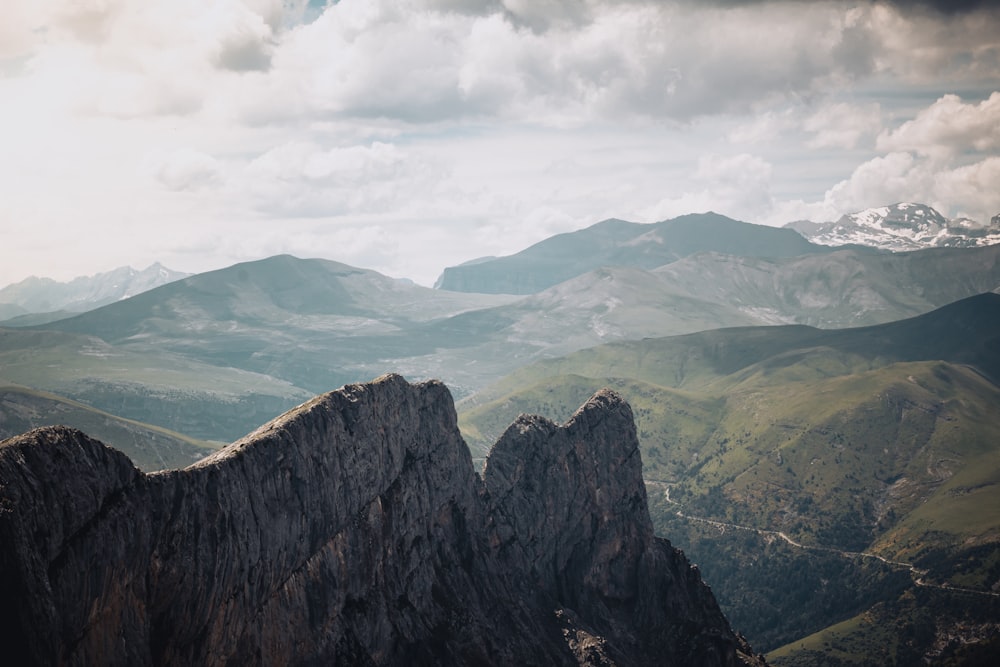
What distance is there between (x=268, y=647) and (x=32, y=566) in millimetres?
48819

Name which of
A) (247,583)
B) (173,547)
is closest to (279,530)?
(247,583)

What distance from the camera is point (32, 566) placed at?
92.4 m

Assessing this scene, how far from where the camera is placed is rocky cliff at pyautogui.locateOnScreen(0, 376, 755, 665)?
320 ft

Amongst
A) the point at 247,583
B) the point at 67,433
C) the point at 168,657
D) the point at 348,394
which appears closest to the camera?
the point at 67,433

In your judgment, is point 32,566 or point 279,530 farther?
point 279,530

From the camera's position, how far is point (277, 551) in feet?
448

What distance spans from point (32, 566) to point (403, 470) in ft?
290

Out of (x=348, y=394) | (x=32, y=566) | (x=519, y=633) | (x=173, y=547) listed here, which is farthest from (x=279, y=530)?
(x=519, y=633)

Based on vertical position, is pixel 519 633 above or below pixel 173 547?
below

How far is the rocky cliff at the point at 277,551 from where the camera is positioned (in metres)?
97.4

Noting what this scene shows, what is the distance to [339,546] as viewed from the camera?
153 metres

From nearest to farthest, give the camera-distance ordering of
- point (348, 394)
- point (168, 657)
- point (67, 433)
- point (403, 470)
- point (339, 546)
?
1. point (67, 433)
2. point (168, 657)
3. point (339, 546)
4. point (348, 394)
5. point (403, 470)

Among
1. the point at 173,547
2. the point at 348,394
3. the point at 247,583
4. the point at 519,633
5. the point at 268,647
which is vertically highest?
the point at 348,394

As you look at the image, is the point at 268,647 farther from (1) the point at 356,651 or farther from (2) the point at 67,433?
(2) the point at 67,433
